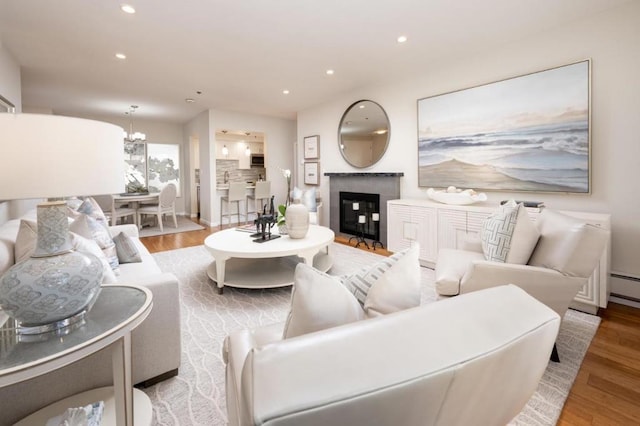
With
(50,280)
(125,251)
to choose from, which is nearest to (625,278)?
(50,280)

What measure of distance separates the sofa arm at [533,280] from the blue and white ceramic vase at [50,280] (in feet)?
6.08

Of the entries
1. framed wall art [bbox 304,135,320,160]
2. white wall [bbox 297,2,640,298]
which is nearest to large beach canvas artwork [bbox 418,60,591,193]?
white wall [bbox 297,2,640,298]

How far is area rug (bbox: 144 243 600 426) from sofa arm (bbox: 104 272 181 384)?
0.10 metres

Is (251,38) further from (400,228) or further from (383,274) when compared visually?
(383,274)

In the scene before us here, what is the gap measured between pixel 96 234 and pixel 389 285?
6.93 feet

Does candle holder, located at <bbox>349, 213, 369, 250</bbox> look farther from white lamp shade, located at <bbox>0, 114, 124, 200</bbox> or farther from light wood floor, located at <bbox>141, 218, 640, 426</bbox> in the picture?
white lamp shade, located at <bbox>0, 114, 124, 200</bbox>

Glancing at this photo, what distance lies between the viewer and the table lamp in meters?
0.82

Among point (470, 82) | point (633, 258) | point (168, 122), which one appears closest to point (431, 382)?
point (633, 258)

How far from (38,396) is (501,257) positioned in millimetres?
2465

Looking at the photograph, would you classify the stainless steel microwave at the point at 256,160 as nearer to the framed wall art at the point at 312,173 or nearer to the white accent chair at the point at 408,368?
the framed wall art at the point at 312,173

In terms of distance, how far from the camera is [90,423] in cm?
115

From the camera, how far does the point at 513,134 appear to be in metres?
3.15

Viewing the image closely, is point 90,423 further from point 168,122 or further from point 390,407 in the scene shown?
point 168,122

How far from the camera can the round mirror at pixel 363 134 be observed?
460 centimetres
